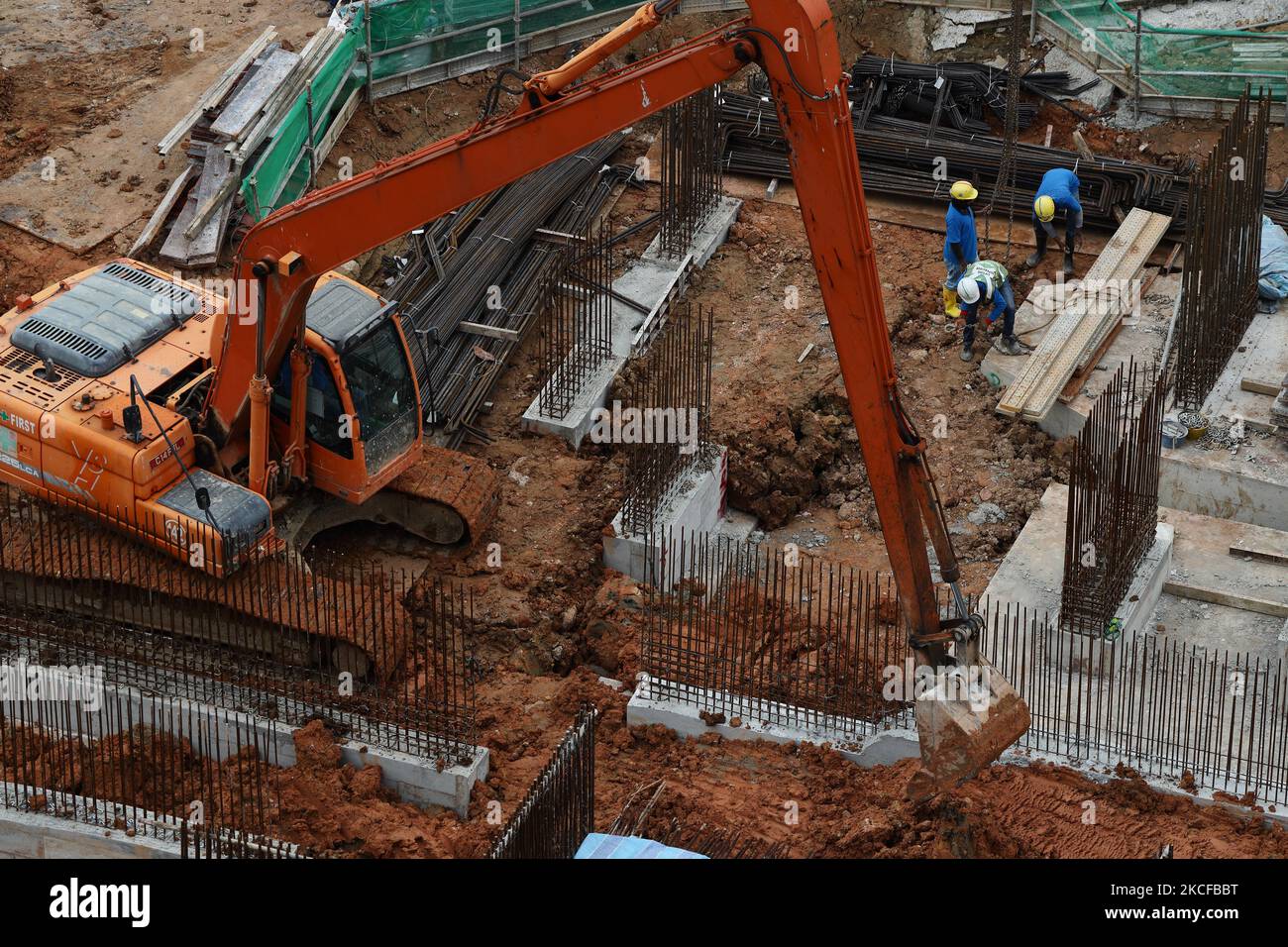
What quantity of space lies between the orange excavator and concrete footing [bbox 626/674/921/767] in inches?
51.8

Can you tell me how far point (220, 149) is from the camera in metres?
20.7

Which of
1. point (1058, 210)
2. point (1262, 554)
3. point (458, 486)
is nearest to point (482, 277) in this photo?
point (458, 486)

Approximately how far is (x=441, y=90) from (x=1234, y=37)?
9.81 meters

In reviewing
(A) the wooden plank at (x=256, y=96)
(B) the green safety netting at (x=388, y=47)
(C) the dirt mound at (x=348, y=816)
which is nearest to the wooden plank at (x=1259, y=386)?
(C) the dirt mound at (x=348, y=816)

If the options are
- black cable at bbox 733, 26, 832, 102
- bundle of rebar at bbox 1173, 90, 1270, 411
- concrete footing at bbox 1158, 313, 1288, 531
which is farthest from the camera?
bundle of rebar at bbox 1173, 90, 1270, 411

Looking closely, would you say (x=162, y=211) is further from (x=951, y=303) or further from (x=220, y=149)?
(x=951, y=303)

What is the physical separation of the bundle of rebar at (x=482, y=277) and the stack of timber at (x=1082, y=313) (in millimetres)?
4989

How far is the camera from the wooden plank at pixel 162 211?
67.2 ft

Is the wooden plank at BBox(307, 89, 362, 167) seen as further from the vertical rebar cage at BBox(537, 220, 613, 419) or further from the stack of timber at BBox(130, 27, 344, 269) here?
the vertical rebar cage at BBox(537, 220, 613, 419)

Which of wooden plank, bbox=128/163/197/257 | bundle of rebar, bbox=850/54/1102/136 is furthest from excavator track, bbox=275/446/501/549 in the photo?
bundle of rebar, bbox=850/54/1102/136

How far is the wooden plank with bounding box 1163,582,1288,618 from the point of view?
16.4 metres

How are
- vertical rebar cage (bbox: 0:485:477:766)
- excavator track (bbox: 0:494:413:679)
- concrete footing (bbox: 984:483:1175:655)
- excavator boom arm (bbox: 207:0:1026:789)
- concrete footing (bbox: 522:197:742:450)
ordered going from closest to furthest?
excavator boom arm (bbox: 207:0:1026:789) < vertical rebar cage (bbox: 0:485:477:766) < excavator track (bbox: 0:494:413:679) < concrete footing (bbox: 984:483:1175:655) < concrete footing (bbox: 522:197:742:450)

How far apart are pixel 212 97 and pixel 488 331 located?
14.1ft

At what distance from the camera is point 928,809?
1386cm
